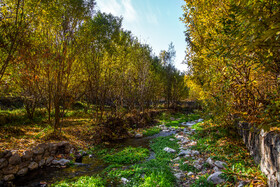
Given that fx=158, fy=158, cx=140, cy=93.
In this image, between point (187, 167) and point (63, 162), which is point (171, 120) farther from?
point (63, 162)

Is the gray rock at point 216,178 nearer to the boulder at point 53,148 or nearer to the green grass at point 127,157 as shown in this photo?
the green grass at point 127,157

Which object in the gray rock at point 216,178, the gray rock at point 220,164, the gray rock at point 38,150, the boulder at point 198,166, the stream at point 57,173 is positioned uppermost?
the gray rock at point 38,150

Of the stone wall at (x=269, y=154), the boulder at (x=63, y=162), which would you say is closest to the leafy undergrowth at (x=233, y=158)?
the stone wall at (x=269, y=154)

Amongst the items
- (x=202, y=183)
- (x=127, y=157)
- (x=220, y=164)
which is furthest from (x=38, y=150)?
(x=220, y=164)

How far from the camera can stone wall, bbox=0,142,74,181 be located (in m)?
5.66

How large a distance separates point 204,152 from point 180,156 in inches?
43.0

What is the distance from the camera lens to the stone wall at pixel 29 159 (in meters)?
5.66

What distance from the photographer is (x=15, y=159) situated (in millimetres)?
5961

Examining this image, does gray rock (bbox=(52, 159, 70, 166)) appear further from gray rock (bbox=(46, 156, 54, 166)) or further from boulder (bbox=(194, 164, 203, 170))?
boulder (bbox=(194, 164, 203, 170))

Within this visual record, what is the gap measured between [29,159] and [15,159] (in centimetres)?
55

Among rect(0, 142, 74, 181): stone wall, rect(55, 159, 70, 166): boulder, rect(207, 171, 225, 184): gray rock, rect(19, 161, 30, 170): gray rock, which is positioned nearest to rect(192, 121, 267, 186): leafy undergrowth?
rect(207, 171, 225, 184): gray rock

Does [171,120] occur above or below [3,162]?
below

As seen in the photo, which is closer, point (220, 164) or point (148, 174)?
point (220, 164)

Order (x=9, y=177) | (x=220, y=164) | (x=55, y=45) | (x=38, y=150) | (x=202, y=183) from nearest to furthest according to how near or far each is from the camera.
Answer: (x=202, y=183) < (x=220, y=164) < (x=9, y=177) < (x=38, y=150) < (x=55, y=45)
